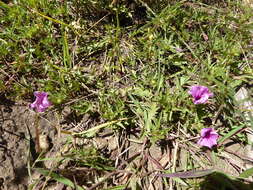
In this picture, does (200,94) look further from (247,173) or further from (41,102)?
(41,102)

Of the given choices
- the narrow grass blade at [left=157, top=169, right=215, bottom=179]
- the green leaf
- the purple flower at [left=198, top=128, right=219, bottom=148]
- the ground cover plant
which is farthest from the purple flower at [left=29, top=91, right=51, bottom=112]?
the green leaf

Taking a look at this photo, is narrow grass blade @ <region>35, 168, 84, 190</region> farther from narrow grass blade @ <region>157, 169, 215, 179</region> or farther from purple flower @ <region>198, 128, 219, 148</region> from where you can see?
purple flower @ <region>198, 128, 219, 148</region>

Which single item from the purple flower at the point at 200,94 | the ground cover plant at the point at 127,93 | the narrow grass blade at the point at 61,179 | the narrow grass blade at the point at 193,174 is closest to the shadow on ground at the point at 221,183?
the ground cover plant at the point at 127,93

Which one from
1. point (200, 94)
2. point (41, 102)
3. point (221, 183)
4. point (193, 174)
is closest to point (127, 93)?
point (200, 94)

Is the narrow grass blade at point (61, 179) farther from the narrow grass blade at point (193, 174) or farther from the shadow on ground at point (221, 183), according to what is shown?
the shadow on ground at point (221, 183)

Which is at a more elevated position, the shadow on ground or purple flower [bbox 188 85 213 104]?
purple flower [bbox 188 85 213 104]

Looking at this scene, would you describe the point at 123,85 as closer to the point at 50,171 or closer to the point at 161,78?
the point at 161,78

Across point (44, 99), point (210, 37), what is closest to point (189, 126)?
point (210, 37)
